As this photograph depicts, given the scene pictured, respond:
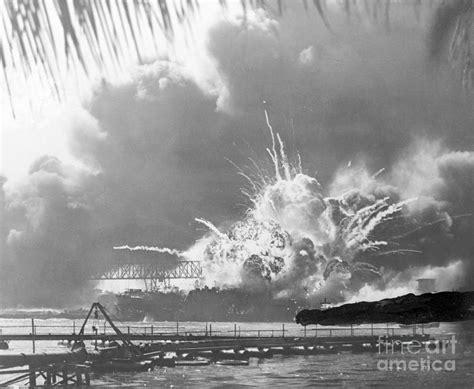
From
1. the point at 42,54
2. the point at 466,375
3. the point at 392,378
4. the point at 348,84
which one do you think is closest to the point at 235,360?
the point at 392,378

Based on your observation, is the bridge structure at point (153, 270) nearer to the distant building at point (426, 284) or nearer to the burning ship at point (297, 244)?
the burning ship at point (297, 244)

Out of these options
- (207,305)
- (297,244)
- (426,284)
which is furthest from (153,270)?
(426,284)

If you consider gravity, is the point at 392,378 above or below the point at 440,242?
below

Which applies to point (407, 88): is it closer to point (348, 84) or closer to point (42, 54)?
point (348, 84)

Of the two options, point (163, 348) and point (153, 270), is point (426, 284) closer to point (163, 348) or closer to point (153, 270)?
point (153, 270)

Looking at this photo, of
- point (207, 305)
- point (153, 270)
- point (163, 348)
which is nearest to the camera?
point (153, 270)

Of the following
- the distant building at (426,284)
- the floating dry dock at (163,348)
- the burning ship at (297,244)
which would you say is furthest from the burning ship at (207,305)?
the distant building at (426,284)
